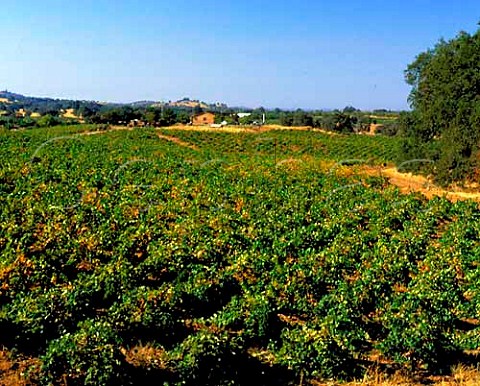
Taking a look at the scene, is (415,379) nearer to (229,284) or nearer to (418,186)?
(229,284)

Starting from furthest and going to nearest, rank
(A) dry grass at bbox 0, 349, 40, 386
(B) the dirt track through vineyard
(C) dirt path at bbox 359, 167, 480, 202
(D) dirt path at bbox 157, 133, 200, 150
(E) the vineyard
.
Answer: (D) dirt path at bbox 157, 133, 200, 150, (C) dirt path at bbox 359, 167, 480, 202, (B) the dirt track through vineyard, (E) the vineyard, (A) dry grass at bbox 0, 349, 40, 386

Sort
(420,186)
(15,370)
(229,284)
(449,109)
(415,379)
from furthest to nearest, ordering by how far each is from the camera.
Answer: (420,186), (449,109), (229,284), (415,379), (15,370)

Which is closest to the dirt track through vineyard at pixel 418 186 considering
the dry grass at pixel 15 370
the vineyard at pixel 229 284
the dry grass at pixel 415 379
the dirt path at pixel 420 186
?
the dirt path at pixel 420 186

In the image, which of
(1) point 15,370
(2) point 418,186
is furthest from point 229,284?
(2) point 418,186

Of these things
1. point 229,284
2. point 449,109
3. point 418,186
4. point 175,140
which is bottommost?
point 229,284

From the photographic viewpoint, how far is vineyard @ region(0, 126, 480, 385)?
9.08 meters

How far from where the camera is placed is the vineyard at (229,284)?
9078 millimetres

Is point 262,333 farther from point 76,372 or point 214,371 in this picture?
point 76,372

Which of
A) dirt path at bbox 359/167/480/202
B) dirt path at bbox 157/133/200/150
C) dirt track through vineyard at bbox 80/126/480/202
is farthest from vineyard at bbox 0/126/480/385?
dirt path at bbox 157/133/200/150

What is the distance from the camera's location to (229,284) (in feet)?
41.2

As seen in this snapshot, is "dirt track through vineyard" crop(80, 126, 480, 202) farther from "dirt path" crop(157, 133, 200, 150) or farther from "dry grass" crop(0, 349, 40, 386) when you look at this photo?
"dry grass" crop(0, 349, 40, 386)

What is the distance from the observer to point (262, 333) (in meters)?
10.4

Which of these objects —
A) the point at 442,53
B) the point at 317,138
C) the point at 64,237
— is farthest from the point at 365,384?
the point at 317,138

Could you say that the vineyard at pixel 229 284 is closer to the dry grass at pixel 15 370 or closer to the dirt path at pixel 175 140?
the dry grass at pixel 15 370
